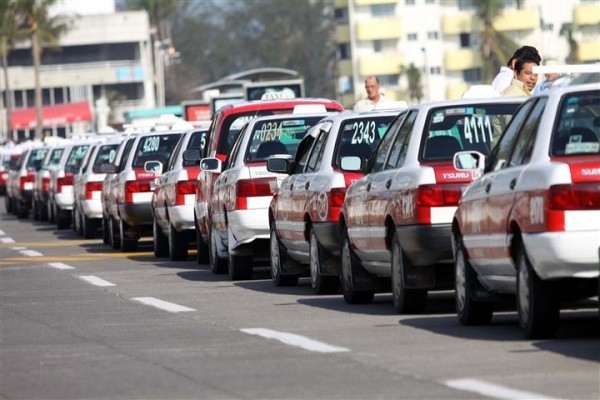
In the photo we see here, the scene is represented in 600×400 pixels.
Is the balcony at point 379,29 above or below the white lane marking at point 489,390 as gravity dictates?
above

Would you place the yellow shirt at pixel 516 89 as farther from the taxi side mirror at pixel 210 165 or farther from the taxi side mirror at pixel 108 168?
the taxi side mirror at pixel 108 168

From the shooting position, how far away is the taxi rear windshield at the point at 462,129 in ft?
47.1

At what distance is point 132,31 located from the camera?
449 feet

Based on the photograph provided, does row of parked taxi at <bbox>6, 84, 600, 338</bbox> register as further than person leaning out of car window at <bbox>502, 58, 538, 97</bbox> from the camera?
No

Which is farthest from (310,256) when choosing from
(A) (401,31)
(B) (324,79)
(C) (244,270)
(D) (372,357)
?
(B) (324,79)

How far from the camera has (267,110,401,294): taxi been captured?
54.0 ft

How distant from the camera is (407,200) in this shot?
45.9 ft

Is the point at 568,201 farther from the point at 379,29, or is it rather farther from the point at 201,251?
the point at 379,29

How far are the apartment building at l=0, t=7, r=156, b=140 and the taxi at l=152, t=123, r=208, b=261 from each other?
110 m

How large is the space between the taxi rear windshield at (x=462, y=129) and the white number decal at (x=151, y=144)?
13.9m

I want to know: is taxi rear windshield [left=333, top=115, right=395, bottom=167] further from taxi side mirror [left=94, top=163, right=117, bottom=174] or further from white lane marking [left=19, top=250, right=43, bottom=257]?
taxi side mirror [left=94, top=163, right=117, bottom=174]

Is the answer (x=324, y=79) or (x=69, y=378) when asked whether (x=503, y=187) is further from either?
(x=324, y=79)

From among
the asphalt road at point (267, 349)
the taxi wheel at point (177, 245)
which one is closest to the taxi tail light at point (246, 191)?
the asphalt road at point (267, 349)

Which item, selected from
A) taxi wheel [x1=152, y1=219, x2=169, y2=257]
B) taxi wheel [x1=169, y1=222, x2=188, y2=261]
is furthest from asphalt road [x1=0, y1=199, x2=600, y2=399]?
taxi wheel [x1=152, y1=219, x2=169, y2=257]
